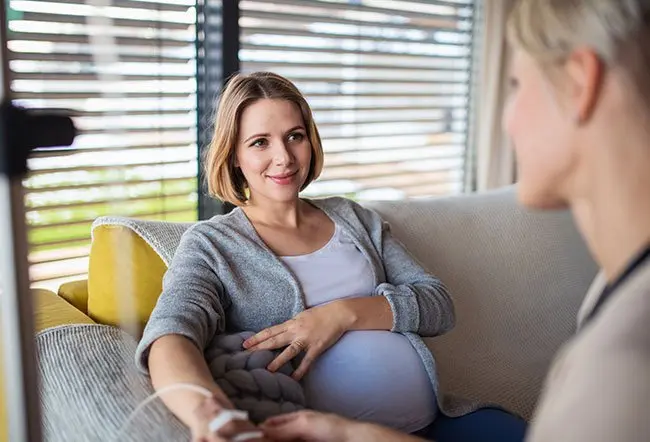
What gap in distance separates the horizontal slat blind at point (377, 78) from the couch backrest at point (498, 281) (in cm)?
66

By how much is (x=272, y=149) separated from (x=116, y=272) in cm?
40

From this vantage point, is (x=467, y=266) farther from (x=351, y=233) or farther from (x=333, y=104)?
(x=333, y=104)

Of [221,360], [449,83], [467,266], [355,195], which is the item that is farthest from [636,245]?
[449,83]

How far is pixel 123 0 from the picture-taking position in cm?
89

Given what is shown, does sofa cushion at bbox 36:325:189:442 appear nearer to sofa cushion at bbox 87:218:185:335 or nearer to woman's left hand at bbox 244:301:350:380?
sofa cushion at bbox 87:218:185:335

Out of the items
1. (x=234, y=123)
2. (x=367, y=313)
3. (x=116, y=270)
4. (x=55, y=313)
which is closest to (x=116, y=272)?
(x=116, y=270)

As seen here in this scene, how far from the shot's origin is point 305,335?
1.27 m

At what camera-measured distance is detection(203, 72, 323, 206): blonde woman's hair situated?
4.65 ft

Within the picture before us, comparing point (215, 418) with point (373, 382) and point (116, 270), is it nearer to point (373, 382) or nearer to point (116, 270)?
point (373, 382)

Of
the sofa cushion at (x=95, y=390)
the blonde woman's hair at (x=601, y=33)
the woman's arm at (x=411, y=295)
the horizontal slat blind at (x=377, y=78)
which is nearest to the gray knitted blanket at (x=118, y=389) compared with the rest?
the sofa cushion at (x=95, y=390)

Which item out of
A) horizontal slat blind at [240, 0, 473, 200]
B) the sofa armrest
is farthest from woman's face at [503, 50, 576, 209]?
horizontal slat blind at [240, 0, 473, 200]

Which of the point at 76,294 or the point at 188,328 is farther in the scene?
the point at 76,294

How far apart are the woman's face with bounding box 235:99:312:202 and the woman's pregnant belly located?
34 cm

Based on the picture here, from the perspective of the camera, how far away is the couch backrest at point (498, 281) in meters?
1.80
